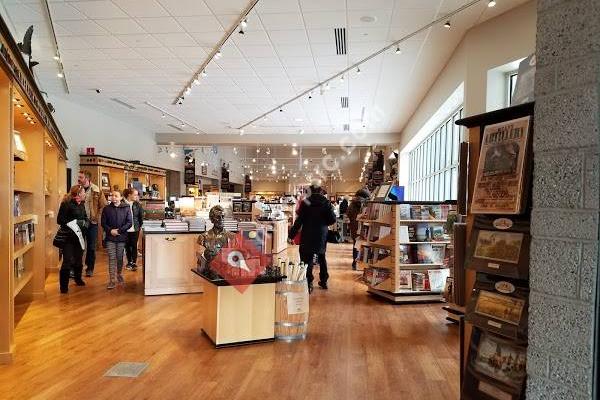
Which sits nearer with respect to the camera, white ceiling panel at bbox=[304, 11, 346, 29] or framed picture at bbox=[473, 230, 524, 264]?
framed picture at bbox=[473, 230, 524, 264]

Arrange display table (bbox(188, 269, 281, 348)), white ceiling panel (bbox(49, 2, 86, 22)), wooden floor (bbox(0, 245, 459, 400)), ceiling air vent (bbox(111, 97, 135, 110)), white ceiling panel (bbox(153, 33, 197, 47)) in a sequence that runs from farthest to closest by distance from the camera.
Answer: ceiling air vent (bbox(111, 97, 135, 110)) → white ceiling panel (bbox(153, 33, 197, 47)) → white ceiling panel (bbox(49, 2, 86, 22)) → display table (bbox(188, 269, 281, 348)) → wooden floor (bbox(0, 245, 459, 400))

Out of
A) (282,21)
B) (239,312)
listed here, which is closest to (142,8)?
(282,21)

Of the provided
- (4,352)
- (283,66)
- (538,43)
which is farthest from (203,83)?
(538,43)

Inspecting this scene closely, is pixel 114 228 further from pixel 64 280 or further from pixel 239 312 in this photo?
pixel 239 312

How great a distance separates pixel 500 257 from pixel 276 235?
896cm

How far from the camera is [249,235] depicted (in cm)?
484

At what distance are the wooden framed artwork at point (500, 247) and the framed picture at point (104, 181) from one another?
11617 millimetres

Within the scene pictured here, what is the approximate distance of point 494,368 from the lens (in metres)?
2.12

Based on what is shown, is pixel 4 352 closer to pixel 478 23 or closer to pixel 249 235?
pixel 249 235

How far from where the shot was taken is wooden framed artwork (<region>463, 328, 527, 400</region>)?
6.53 ft

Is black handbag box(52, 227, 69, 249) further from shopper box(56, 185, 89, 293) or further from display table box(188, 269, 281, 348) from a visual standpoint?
display table box(188, 269, 281, 348)

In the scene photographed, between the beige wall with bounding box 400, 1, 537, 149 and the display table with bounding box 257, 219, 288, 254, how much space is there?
4.73m

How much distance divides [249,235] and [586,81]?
3730 mm

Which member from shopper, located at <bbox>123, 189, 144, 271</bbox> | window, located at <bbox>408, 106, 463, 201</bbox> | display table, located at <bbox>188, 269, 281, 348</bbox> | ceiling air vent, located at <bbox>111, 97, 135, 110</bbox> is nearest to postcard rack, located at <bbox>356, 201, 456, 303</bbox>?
window, located at <bbox>408, 106, 463, 201</bbox>
